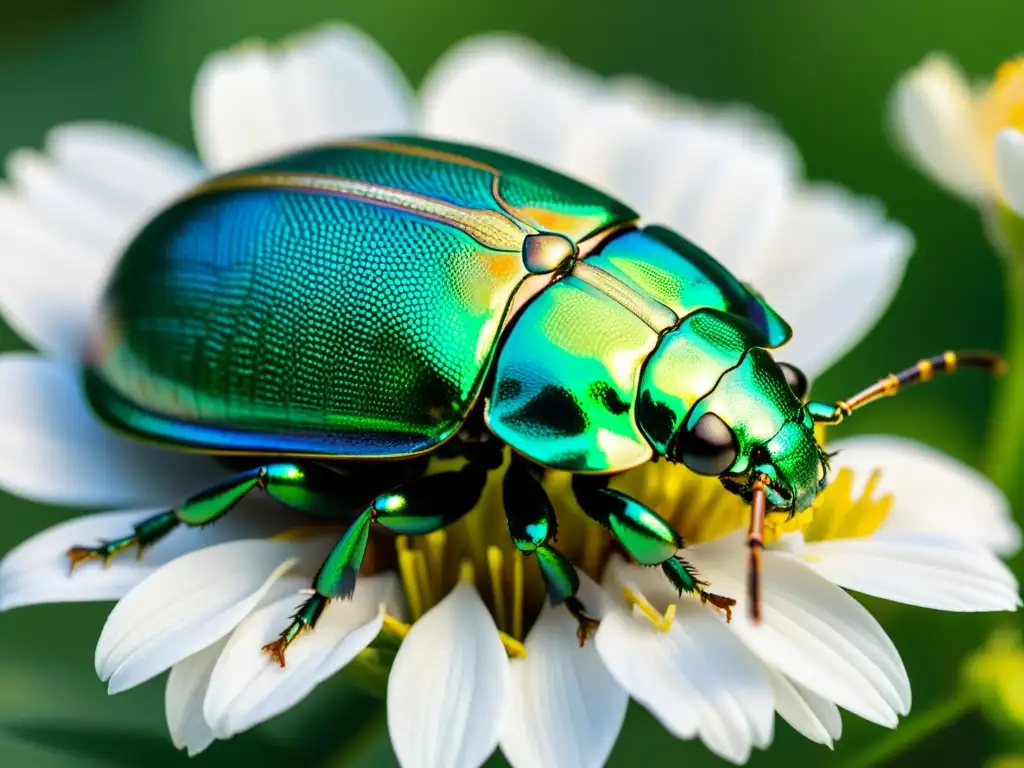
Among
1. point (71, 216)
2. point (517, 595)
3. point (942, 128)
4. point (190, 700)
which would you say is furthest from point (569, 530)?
point (71, 216)

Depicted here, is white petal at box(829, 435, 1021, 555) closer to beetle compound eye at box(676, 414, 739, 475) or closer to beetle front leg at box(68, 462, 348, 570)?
beetle compound eye at box(676, 414, 739, 475)

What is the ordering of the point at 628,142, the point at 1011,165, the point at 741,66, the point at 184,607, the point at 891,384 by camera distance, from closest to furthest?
the point at 184,607 < the point at 891,384 < the point at 1011,165 < the point at 628,142 < the point at 741,66

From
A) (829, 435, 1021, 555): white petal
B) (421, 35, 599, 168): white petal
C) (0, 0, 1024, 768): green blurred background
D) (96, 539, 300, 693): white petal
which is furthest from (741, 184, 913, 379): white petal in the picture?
(96, 539, 300, 693): white petal

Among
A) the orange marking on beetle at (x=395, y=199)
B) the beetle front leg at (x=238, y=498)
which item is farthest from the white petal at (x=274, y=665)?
the orange marking on beetle at (x=395, y=199)

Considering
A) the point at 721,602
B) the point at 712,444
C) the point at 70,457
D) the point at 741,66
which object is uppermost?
the point at 741,66

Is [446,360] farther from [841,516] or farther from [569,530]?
[841,516]

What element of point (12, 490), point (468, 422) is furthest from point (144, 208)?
point (468, 422)
